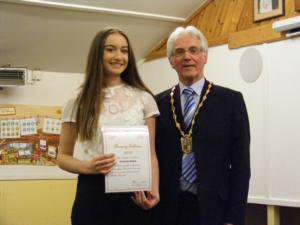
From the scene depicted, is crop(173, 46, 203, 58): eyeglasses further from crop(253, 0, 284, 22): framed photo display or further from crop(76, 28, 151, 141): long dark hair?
crop(253, 0, 284, 22): framed photo display

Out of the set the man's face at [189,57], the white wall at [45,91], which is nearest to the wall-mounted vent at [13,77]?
the white wall at [45,91]

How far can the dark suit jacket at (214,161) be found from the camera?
181cm

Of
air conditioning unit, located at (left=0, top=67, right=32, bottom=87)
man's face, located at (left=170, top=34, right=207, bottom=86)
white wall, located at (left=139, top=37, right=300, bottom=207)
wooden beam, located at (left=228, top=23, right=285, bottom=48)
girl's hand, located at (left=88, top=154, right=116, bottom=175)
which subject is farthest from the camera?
air conditioning unit, located at (left=0, top=67, right=32, bottom=87)

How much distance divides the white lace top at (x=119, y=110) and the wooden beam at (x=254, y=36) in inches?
70.2

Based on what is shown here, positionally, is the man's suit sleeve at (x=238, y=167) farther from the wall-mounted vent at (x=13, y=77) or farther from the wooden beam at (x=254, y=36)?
the wall-mounted vent at (x=13, y=77)

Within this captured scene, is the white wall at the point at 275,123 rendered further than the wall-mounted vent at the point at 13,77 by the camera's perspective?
No

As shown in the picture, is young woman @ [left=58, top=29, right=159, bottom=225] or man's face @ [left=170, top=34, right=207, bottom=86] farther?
man's face @ [left=170, top=34, right=207, bottom=86]

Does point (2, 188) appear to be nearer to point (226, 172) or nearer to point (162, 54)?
point (162, 54)

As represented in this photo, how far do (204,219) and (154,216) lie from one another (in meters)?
0.23

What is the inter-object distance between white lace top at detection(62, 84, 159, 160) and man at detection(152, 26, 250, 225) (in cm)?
20

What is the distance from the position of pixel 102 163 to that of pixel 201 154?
0.46 meters

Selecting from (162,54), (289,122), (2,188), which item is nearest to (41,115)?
(2,188)

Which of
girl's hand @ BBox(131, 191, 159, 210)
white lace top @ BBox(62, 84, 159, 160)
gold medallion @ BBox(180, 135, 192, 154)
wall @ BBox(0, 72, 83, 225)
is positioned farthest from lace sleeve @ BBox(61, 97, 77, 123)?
wall @ BBox(0, 72, 83, 225)

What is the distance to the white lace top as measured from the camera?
65.2 inches
